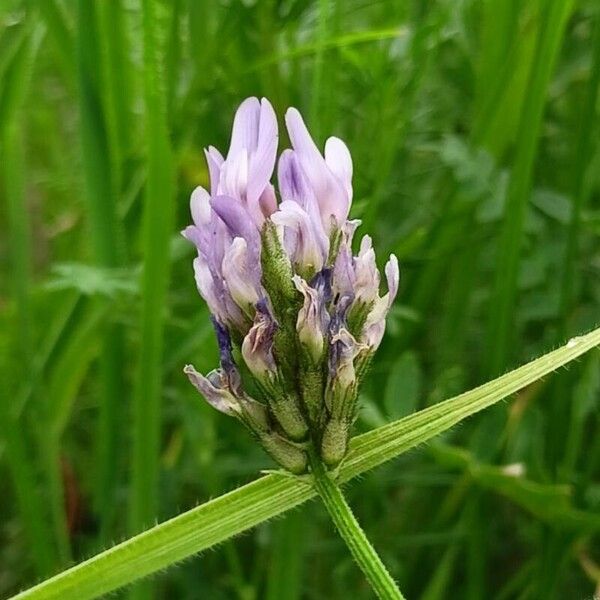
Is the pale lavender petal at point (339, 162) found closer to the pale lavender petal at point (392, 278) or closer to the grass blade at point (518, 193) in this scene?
the pale lavender petal at point (392, 278)

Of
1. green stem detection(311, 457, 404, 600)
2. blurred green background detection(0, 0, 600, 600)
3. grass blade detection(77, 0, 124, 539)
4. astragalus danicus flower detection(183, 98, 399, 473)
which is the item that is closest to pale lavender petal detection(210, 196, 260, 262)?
astragalus danicus flower detection(183, 98, 399, 473)

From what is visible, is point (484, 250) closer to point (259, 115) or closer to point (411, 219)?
point (411, 219)

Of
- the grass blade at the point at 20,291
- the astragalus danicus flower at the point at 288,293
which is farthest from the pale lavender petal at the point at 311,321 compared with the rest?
the grass blade at the point at 20,291

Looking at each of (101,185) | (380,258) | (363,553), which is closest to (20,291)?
(101,185)

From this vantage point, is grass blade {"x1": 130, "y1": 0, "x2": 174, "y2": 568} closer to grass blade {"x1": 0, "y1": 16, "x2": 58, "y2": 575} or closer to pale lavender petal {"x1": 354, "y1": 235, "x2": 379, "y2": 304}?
grass blade {"x1": 0, "y1": 16, "x2": 58, "y2": 575}

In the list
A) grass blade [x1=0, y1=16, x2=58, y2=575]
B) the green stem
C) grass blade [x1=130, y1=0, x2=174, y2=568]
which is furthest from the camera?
grass blade [x1=0, y1=16, x2=58, y2=575]

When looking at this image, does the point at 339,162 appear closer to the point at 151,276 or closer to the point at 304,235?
the point at 304,235
